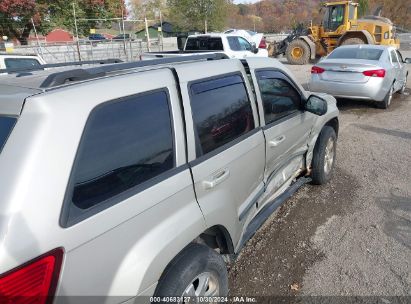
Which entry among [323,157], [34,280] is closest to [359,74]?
[323,157]

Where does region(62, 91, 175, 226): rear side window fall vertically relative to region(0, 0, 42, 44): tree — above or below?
below

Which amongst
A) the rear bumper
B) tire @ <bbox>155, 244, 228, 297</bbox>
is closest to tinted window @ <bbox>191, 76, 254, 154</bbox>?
tire @ <bbox>155, 244, 228, 297</bbox>

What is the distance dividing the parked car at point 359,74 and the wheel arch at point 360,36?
9.91m

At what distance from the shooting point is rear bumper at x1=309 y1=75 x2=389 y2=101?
26.1 feet

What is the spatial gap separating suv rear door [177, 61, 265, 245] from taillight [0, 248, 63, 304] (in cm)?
90

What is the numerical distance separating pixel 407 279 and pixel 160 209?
2.25 metres

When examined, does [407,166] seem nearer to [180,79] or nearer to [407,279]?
[407,279]

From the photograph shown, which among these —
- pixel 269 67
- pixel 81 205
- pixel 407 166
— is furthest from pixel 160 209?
pixel 407 166

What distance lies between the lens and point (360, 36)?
18250mm

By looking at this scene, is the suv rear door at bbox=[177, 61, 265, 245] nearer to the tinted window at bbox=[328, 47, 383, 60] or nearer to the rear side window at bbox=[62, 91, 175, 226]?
the rear side window at bbox=[62, 91, 175, 226]

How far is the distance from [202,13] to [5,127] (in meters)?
38.2

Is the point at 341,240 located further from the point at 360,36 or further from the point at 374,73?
the point at 360,36

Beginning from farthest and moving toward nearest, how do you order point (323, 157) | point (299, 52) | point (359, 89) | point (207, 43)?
point (299, 52)
point (207, 43)
point (359, 89)
point (323, 157)

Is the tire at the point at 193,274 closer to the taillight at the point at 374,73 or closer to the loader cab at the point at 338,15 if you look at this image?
the taillight at the point at 374,73
